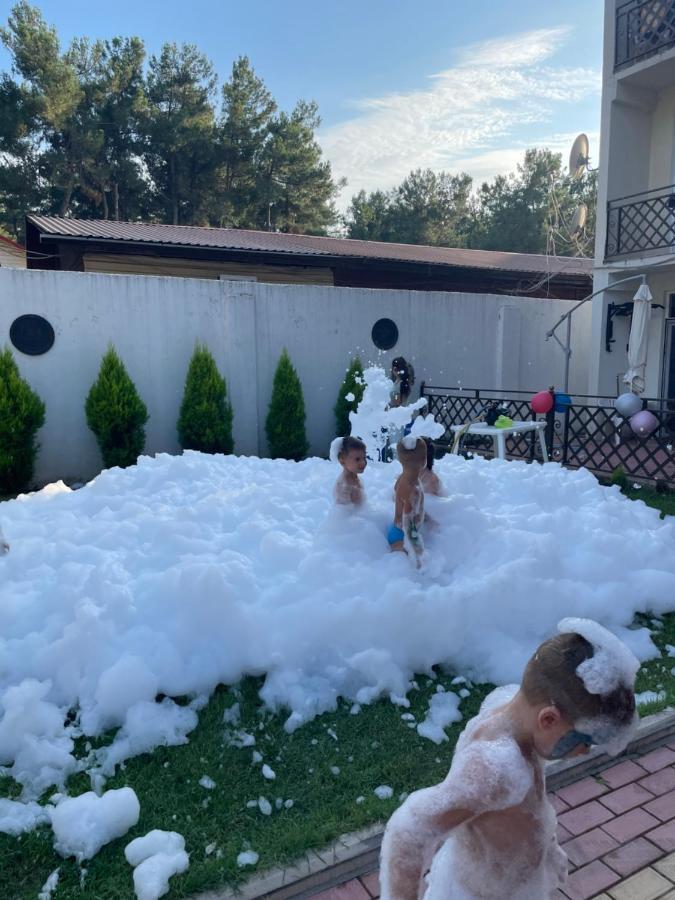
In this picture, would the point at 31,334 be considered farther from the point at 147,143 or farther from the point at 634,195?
the point at 147,143

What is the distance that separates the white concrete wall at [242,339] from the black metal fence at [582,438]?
813mm

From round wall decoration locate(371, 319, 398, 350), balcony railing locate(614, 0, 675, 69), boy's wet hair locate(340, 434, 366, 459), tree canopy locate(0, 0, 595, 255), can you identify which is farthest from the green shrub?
tree canopy locate(0, 0, 595, 255)

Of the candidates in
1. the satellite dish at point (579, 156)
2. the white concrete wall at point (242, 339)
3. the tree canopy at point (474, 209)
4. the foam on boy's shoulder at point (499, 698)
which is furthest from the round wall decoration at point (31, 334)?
the tree canopy at point (474, 209)

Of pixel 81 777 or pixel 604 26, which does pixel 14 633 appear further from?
pixel 604 26

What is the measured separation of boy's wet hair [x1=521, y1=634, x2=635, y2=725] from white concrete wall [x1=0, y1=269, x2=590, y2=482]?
357 inches

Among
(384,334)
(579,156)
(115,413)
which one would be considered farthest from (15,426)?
(579,156)

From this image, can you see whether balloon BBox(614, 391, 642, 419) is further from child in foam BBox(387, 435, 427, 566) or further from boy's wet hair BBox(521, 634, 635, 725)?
boy's wet hair BBox(521, 634, 635, 725)

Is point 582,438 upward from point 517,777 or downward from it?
downward

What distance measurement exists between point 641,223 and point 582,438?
166 inches

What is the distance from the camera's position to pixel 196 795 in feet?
9.00

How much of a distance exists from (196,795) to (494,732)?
1796mm

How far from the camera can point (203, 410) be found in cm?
963

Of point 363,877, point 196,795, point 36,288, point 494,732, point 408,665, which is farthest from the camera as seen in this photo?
point 36,288

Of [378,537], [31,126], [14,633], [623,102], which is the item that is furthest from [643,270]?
[31,126]
